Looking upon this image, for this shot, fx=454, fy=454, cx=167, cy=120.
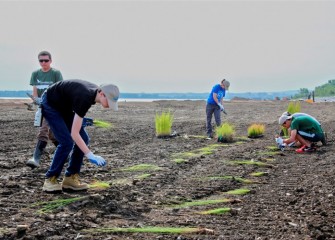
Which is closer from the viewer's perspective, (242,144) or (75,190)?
(75,190)

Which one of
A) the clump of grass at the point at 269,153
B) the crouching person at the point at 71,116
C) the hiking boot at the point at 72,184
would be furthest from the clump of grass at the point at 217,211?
the clump of grass at the point at 269,153

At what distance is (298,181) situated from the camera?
5344 mm

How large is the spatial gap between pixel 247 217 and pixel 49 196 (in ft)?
6.06

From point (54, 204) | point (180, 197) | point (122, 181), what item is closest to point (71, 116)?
point (54, 204)

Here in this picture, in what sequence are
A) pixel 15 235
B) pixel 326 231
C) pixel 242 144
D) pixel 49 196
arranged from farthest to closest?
pixel 242 144 → pixel 49 196 → pixel 326 231 → pixel 15 235

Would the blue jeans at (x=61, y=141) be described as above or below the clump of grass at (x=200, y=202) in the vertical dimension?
above

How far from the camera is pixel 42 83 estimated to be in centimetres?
594

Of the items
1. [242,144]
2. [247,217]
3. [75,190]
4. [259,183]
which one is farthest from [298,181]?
[242,144]

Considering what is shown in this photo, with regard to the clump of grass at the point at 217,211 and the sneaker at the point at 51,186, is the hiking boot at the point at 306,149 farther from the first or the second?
the sneaker at the point at 51,186

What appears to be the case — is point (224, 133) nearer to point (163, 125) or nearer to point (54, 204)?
point (163, 125)

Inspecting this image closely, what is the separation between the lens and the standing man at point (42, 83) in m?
5.71

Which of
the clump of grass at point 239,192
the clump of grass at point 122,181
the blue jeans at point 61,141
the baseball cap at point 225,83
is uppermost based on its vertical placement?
the baseball cap at point 225,83

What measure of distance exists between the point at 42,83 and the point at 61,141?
1944 millimetres

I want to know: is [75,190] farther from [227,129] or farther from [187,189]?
[227,129]
